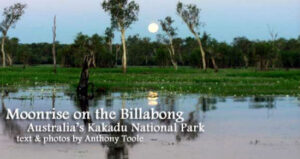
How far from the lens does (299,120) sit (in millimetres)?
19234

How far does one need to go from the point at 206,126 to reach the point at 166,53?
95703mm

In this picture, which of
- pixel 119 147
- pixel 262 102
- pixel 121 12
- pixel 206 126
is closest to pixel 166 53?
pixel 121 12

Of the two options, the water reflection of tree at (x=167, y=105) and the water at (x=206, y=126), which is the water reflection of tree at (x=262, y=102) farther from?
the water reflection of tree at (x=167, y=105)

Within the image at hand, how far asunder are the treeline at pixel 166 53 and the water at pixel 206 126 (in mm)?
56561

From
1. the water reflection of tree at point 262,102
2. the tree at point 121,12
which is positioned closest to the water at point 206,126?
the water reflection of tree at point 262,102

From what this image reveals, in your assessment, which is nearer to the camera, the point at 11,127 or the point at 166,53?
the point at 11,127

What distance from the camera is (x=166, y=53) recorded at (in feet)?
370

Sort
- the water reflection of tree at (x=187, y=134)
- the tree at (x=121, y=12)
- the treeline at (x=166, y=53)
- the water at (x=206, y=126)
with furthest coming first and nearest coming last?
the treeline at (x=166, y=53)
the tree at (x=121, y=12)
the water reflection of tree at (x=187, y=134)
the water at (x=206, y=126)

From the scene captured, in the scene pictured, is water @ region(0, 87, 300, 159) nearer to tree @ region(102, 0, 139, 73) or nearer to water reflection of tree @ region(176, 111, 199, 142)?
water reflection of tree @ region(176, 111, 199, 142)

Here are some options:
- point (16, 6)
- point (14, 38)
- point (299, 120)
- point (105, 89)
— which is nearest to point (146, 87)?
point (105, 89)

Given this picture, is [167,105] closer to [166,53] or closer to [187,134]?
[187,134]

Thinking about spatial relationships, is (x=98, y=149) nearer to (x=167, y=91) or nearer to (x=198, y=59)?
(x=167, y=91)

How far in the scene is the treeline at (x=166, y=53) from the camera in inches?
3812

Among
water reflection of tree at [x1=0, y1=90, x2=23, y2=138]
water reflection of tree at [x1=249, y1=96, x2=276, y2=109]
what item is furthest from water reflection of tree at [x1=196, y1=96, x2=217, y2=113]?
water reflection of tree at [x1=0, y1=90, x2=23, y2=138]
